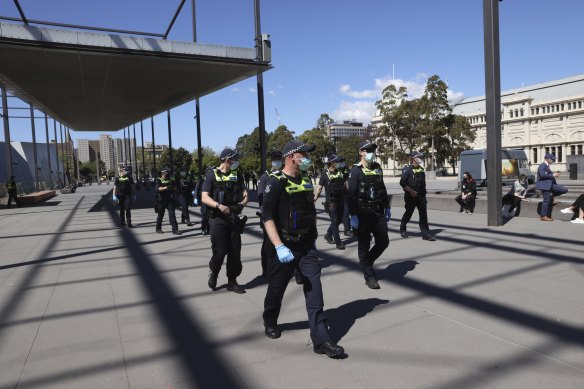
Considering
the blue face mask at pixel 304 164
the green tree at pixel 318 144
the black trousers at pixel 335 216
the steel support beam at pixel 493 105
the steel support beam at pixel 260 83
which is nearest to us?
the blue face mask at pixel 304 164

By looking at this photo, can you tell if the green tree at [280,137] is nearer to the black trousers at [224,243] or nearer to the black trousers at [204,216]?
the black trousers at [204,216]

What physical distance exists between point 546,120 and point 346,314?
88652 mm

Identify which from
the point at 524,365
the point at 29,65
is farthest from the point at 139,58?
the point at 524,365

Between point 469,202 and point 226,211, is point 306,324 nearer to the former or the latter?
point 226,211

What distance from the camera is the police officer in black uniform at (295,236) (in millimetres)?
3434

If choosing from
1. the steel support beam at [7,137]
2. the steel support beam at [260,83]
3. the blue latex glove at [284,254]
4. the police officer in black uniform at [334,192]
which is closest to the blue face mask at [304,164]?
the blue latex glove at [284,254]

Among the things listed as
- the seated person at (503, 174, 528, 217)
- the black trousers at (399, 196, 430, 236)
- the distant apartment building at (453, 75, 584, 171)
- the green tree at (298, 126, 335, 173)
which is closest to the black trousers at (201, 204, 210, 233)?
the black trousers at (399, 196, 430, 236)

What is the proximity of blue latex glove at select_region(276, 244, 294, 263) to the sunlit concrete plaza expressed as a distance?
81 cm

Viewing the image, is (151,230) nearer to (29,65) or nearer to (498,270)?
(29,65)

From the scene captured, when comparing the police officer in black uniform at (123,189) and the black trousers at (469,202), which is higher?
the police officer in black uniform at (123,189)

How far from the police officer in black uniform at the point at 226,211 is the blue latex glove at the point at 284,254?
1.73 m

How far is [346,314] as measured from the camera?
14.5 feet

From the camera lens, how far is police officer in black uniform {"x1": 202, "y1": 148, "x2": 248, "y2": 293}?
5.11 meters

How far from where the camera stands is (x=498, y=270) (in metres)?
5.91
